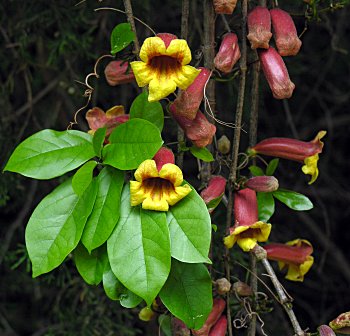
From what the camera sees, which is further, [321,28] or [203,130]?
[321,28]

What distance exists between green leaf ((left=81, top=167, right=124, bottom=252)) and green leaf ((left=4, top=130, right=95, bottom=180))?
0.19 feet

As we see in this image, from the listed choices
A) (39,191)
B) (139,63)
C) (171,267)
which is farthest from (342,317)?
(39,191)

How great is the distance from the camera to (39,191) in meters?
2.10

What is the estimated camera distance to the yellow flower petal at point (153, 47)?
3.54 feet

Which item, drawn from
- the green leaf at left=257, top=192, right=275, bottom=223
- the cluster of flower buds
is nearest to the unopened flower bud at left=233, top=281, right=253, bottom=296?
the green leaf at left=257, top=192, right=275, bottom=223

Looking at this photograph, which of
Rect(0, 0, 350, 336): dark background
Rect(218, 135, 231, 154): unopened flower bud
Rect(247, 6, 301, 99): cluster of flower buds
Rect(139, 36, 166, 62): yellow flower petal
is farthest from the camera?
Rect(0, 0, 350, 336): dark background

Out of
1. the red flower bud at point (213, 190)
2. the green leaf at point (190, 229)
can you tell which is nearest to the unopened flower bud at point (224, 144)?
the red flower bud at point (213, 190)

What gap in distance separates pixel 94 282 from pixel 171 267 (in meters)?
0.14

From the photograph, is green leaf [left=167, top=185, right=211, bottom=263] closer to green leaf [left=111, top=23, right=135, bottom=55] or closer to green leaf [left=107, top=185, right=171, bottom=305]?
green leaf [left=107, top=185, right=171, bottom=305]

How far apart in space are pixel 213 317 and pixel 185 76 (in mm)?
455

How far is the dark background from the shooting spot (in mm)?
1801

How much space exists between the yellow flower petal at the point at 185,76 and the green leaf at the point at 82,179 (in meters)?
0.21

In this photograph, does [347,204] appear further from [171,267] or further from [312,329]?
[171,267]

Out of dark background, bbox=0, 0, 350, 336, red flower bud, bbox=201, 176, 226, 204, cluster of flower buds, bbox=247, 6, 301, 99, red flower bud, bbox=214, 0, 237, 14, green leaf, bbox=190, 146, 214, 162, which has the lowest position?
dark background, bbox=0, 0, 350, 336
